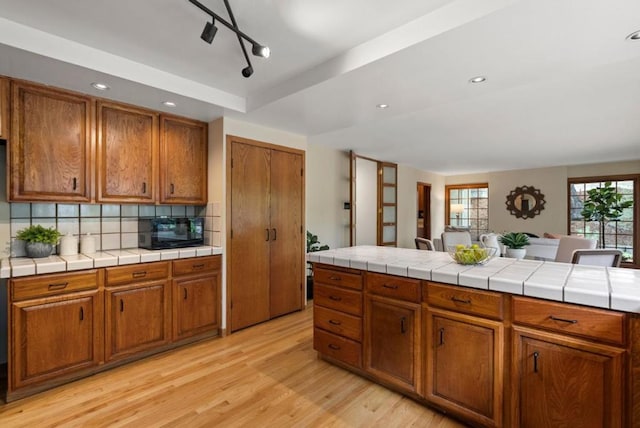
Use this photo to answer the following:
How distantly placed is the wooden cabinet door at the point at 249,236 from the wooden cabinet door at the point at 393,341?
1.57 metres

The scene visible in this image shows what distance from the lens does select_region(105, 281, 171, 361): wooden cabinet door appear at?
2.41 m

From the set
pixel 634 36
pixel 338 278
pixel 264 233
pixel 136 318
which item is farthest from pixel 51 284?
pixel 634 36

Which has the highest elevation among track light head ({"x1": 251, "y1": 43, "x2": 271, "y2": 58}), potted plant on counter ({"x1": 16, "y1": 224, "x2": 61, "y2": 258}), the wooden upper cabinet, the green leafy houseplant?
track light head ({"x1": 251, "y1": 43, "x2": 271, "y2": 58})

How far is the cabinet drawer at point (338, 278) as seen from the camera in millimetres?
2262

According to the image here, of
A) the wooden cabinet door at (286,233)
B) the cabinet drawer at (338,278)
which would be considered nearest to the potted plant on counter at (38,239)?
the wooden cabinet door at (286,233)

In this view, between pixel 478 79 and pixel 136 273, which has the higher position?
pixel 478 79

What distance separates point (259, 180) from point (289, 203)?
506 mm

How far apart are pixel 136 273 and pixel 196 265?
0.51m

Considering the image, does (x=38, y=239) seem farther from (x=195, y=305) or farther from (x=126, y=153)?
(x=195, y=305)

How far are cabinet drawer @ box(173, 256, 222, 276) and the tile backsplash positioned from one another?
19cm

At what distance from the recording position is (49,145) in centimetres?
232

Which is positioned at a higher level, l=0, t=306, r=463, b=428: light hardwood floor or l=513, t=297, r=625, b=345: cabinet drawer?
l=513, t=297, r=625, b=345: cabinet drawer

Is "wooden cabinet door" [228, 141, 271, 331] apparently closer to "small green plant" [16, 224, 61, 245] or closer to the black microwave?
the black microwave

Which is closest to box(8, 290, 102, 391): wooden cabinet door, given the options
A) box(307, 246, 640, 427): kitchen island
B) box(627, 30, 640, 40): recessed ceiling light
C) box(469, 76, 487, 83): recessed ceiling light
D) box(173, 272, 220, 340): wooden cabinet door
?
box(173, 272, 220, 340): wooden cabinet door
